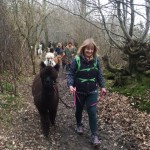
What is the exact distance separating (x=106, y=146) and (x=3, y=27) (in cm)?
887

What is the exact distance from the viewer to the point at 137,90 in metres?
9.45

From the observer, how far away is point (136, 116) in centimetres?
742

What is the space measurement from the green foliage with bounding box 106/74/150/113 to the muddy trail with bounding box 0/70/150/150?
0.89ft

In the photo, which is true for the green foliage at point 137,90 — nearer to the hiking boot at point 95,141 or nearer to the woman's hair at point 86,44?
the hiking boot at point 95,141

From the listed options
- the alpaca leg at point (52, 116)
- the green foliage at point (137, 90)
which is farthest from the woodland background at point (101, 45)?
the alpaca leg at point (52, 116)

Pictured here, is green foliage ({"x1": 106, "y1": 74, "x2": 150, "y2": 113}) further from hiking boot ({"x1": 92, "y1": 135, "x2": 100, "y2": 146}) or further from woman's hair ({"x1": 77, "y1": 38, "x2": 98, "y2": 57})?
woman's hair ({"x1": 77, "y1": 38, "x2": 98, "y2": 57})

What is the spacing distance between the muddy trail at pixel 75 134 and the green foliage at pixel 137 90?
0.27 m

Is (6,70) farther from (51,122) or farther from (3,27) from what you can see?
(51,122)

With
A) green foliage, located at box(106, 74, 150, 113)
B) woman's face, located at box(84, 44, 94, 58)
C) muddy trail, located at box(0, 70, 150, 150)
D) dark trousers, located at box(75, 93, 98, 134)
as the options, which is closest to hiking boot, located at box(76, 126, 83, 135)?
muddy trail, located at box(0, 70, 150, 150)

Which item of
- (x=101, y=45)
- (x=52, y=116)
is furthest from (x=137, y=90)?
(x=101, y=45)

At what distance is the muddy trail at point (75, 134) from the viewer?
591cm

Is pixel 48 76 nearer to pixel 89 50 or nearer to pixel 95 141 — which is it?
pixel 89 50

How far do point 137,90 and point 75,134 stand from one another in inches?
142

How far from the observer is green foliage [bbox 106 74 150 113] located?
26.8ft
